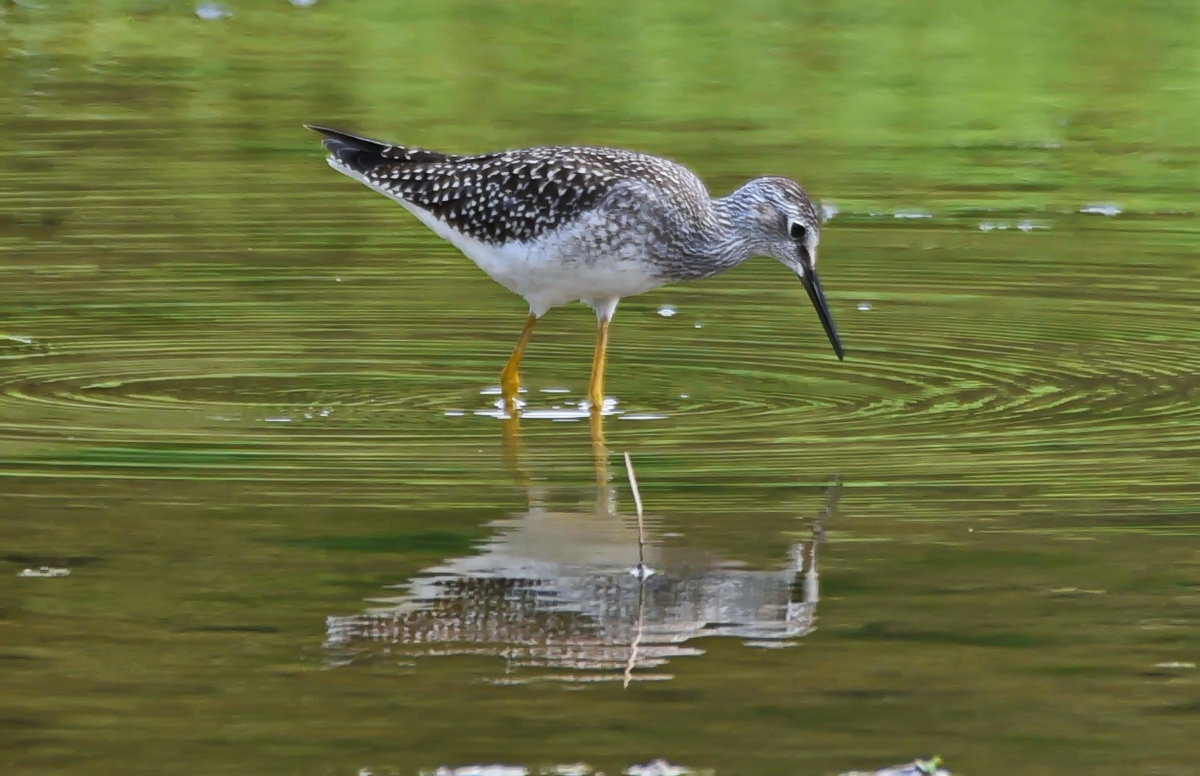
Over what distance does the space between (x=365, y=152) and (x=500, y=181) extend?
1.10 m

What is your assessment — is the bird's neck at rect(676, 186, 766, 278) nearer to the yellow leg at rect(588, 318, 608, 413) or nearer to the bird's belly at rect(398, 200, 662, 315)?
the bird's belly at rect(398, 200, 662, 315)

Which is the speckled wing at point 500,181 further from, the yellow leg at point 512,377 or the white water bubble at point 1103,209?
the white water bubble at point 1103,209

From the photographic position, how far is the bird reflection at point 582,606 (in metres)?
6.01

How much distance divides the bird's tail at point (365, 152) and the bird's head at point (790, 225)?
5.36 ft

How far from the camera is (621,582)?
6707mm

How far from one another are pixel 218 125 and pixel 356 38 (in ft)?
12.4

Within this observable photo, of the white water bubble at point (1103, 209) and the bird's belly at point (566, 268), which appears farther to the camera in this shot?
the white water bubble at point (1103, 209)

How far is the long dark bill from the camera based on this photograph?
10.3m

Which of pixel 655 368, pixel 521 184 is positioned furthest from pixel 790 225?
pixel 521 184

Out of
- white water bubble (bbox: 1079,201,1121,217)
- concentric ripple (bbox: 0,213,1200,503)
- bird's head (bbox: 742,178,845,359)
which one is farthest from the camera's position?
white water bubble (bbox: 1079,201,1121,217)

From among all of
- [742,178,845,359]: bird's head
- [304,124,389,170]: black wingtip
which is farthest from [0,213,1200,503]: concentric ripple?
[304,124,389,170]: black wingtip

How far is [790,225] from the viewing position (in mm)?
10469

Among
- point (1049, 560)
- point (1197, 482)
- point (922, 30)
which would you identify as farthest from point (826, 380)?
point (922, 30)

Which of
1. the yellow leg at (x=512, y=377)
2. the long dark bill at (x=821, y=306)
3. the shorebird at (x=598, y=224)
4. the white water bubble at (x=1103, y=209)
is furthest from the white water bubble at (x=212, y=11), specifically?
the long dark bill at (x=821, y=306)
